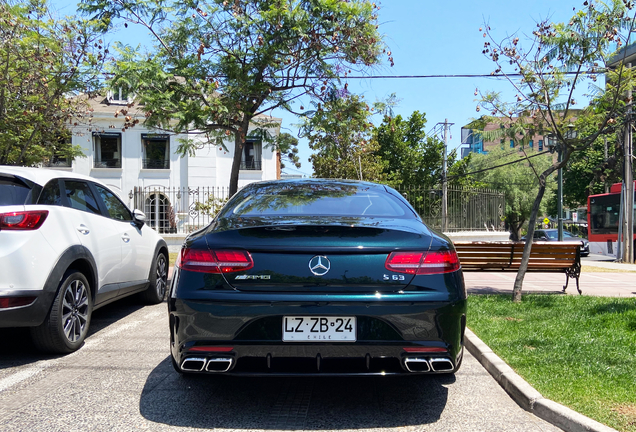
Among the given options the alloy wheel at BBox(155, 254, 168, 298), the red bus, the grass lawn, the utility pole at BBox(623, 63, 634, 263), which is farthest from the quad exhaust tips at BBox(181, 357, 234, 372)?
the red bus

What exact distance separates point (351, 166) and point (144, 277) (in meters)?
27.9

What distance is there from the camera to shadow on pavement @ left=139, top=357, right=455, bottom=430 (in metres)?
3.25

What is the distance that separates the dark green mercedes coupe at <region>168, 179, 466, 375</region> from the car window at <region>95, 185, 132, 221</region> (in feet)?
10.6

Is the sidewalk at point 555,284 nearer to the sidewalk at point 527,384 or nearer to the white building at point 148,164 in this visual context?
the sidewalk at point 527,384

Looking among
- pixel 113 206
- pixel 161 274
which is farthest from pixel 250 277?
pixel 161 274

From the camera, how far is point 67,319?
480 centimetres

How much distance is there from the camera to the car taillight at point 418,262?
3184 millimetres

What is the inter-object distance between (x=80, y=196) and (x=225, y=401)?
2979 mm

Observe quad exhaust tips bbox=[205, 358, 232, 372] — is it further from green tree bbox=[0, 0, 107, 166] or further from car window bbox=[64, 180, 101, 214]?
green tree bbox=[0, 0, 107, 166]

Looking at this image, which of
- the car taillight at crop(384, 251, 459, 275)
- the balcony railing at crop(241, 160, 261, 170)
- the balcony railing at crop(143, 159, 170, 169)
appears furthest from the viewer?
the balcony railing at crop(241, 160, 261, 170)

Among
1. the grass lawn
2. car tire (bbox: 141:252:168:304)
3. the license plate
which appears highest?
the license plate

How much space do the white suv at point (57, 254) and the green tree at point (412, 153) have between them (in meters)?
35.8

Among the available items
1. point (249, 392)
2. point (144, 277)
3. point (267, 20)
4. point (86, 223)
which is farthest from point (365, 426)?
point (267, 20)

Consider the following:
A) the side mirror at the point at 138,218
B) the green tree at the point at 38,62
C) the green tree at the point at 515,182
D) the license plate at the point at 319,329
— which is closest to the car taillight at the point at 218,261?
the license plate at the point at 319,329
